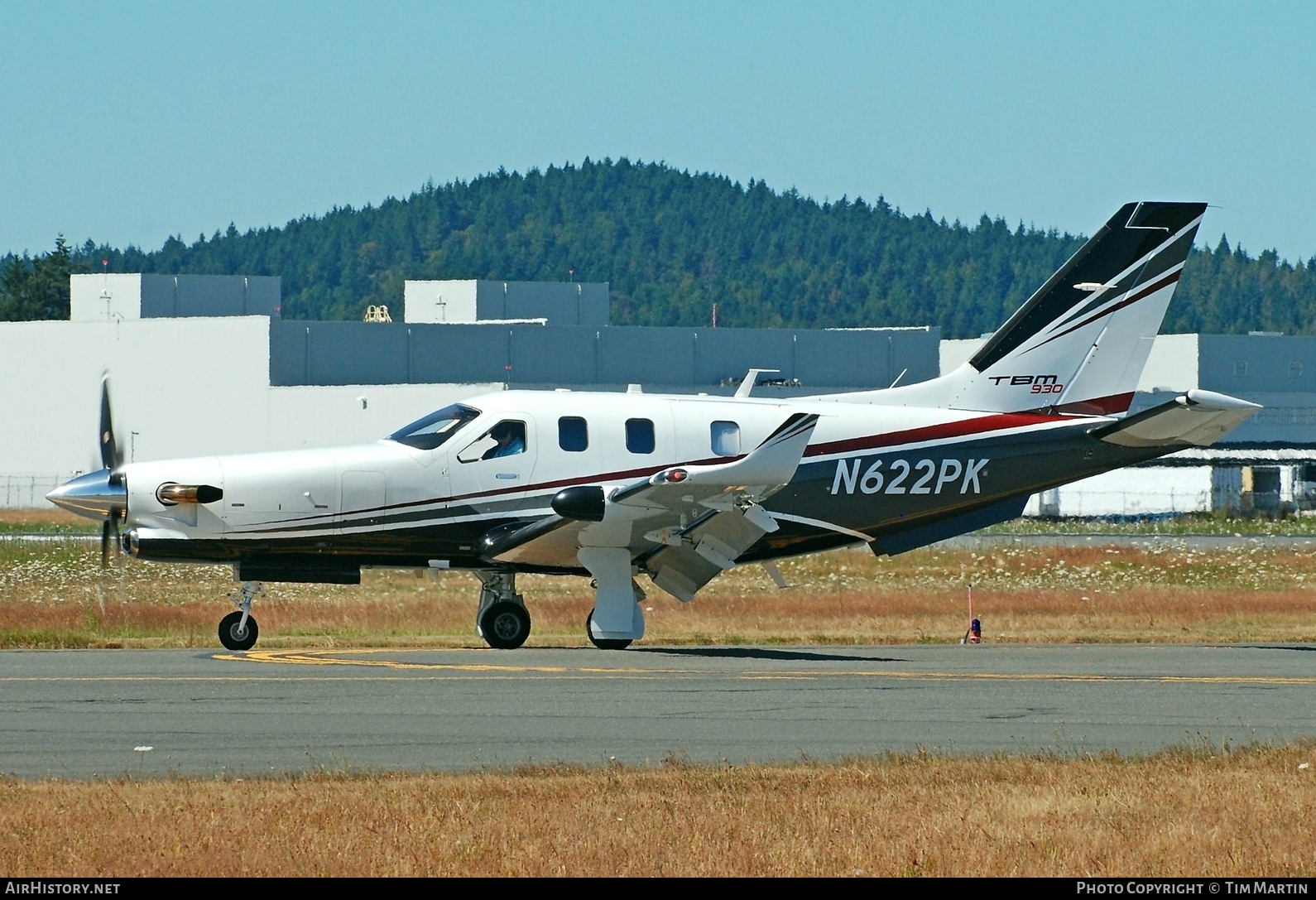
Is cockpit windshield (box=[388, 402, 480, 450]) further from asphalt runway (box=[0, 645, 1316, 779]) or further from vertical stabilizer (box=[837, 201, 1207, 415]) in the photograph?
vertical stabilizer (box=[837, 201, 1207, 415])

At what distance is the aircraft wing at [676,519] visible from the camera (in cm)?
2048

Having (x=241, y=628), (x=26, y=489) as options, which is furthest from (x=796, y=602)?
(x=26, y=489)

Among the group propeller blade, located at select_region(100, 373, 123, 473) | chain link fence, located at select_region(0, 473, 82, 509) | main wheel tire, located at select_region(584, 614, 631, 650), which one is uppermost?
propeller blade, located at select_region(100, 373, 123, 473)

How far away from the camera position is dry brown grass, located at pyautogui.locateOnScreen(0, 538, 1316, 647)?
2525 cm

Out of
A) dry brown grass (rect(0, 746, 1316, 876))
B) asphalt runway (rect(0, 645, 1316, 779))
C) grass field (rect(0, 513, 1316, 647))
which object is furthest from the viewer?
grass field (rect(0, 513, 1316, 647))

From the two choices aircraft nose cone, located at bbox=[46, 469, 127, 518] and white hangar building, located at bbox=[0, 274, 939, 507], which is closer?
aircraft nose cone, located at bbox=[46, 469, 127, 518]

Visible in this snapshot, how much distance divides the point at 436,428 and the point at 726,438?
3.56 meters

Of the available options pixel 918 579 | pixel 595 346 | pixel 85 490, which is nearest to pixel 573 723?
pixel 85 490

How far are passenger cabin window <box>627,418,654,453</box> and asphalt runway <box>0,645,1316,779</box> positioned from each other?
2.48 metres

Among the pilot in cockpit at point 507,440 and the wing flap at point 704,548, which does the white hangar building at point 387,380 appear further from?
the pilot in cockpit at point 507,440

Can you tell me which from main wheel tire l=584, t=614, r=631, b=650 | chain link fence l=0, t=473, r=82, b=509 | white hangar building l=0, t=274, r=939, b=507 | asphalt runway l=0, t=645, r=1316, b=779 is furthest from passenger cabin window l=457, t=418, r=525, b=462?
chain link fence l=0, t=473, r=82, b=509

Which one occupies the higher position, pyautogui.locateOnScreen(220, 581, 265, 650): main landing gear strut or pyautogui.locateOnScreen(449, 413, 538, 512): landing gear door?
pyautogui.locateOnScreen(449, 413, 538, 512): landing gear door

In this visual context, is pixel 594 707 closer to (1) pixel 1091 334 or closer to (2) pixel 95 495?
(2) pixel 95 495

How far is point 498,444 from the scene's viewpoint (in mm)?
21969
